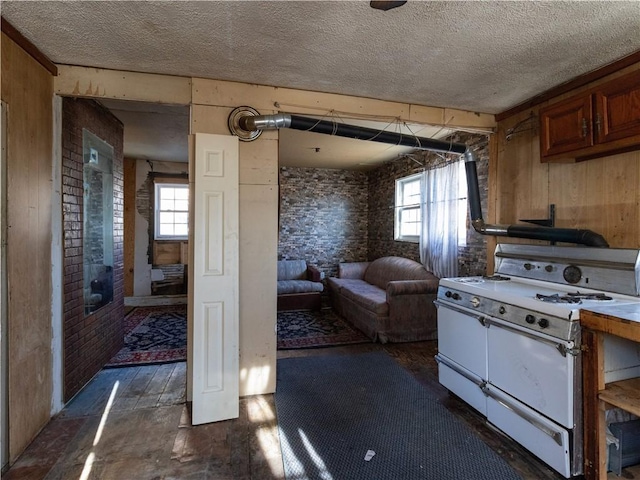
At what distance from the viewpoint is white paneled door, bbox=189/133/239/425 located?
7.39ft

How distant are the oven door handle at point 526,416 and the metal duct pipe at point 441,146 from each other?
1217 mm

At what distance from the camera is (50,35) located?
189 cm

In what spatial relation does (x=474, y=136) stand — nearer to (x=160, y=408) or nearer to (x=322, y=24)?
(x=322, y=24)

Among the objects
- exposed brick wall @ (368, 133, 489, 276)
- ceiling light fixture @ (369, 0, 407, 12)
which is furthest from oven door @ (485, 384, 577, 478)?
ceiling light fixture @ (369, 0, 407, 12)

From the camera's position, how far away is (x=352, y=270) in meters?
5.81

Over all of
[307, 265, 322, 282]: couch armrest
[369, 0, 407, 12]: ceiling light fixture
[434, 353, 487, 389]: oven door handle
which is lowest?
[434, 353, 487, 389]: oven door handle

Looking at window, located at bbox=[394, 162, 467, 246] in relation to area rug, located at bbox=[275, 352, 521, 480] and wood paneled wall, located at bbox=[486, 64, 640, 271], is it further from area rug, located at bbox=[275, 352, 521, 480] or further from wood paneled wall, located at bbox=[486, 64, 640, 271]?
area rug, located at bbox=[275, 352, 521, 480]

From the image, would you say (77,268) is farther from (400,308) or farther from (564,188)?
(564,188)

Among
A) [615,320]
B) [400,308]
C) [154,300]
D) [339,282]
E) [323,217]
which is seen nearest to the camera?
[615,320]

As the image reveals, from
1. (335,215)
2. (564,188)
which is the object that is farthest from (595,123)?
(335,215)

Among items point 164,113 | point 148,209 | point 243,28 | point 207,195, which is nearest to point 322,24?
point 243,28

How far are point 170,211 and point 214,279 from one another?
4.11 meters

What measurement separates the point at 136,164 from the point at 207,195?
4220 mm

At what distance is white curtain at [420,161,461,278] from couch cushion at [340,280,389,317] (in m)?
0.80
